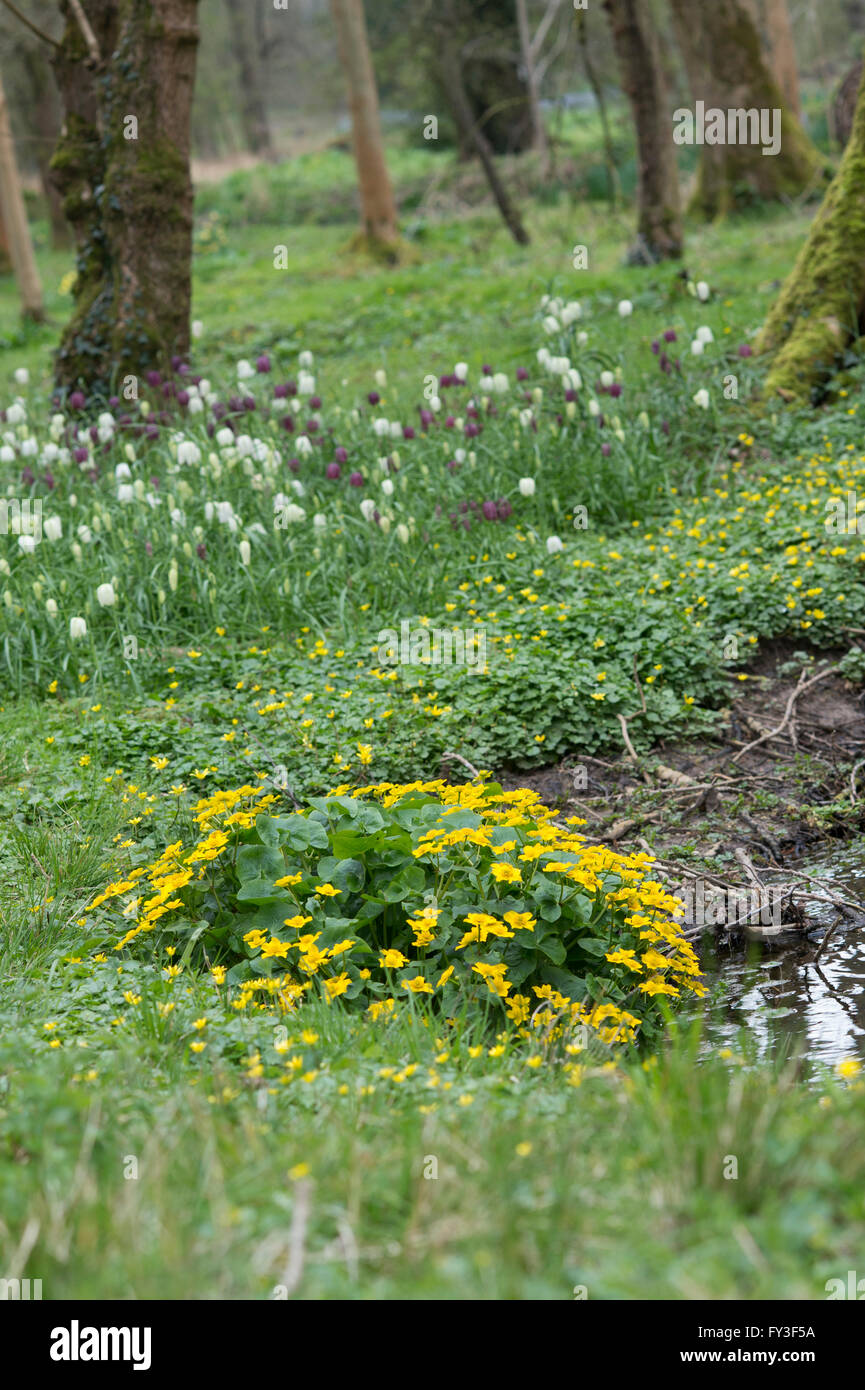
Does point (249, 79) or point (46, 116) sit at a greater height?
point (249, 79)

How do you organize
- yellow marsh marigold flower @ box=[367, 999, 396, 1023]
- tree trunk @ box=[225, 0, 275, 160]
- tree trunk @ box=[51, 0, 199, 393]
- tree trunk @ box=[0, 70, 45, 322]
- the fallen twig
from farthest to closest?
tree trunk @ box=[225, 0, 275, 160]
tree trunk @ box=[0, 70, 45, 322]
tree trunk @ box=[51, 0, 199, 393]
the fallen twig
yellow marsh marigold flower @ box=[367, 999, 396, 1023]

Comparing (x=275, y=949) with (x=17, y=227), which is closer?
(x=275, y=949)

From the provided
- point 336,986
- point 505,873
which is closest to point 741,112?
point 505,873

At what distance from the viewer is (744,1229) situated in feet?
6.14

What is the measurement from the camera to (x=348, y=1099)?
101 inches

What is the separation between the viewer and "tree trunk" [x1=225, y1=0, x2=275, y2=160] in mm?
31938

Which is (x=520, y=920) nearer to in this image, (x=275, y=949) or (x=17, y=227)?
(x=275, y=949)

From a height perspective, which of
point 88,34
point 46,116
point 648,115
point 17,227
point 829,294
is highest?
point 46,116

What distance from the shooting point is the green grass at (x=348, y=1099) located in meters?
1.89

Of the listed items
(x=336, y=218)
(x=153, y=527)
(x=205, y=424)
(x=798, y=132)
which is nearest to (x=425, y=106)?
(x=336, y=218)

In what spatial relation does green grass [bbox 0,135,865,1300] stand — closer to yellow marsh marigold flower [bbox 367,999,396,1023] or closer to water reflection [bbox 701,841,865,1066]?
yellow marsh marigold flower [bbox 367,999,396,1023]

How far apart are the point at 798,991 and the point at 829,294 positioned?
249 inches

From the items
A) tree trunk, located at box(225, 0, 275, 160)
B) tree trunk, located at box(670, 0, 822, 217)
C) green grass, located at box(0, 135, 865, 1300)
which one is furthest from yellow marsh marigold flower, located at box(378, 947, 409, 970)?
tree trunk, located at box(225, 0, 275, 160)

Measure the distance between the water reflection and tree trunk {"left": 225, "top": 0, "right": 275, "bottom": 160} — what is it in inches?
1256
